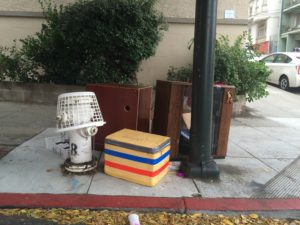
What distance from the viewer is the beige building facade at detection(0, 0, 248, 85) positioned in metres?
9.96

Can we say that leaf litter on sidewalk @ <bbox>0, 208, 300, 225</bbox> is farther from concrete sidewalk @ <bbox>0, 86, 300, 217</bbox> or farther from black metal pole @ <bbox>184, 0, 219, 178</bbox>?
black metal pole @ <bbox>184, 0, 219, 178</bbox>

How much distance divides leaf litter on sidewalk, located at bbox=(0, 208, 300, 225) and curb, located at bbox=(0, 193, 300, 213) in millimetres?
72

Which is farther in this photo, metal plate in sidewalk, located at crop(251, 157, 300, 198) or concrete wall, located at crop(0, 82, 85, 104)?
concrete wall, located at crop(0, 82, 85, 104)

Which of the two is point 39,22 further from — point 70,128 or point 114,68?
point 70,128

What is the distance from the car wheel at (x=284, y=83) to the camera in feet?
45.6

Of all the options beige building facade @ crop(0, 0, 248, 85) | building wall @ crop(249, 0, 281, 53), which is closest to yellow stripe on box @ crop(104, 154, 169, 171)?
beige building facade @ crop(0, 0, 248, 85)

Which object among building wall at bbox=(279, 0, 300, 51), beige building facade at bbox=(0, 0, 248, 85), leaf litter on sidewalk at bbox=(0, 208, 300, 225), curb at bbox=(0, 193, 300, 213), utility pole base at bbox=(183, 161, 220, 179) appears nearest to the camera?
leaf litter on sidewalk at bbox=(0, 208, 300, 225)

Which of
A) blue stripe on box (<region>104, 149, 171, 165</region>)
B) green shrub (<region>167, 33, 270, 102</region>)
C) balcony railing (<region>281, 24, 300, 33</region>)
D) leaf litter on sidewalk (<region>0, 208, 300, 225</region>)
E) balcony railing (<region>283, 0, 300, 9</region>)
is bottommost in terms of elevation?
leaf litter on sidewalk (<region>0, 208, 300, 225</region>)

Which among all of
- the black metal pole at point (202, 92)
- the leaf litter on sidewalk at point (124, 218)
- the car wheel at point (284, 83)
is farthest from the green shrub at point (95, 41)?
the car wheel at point (284, 83)

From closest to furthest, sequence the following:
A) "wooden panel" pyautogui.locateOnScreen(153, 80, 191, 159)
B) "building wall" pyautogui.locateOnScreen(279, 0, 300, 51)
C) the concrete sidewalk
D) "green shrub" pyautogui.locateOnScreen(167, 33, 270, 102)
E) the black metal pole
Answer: the concrete sidewalk
the black metal pole
"wooden panel" pyautogui.locateOnScreen(153, 80, 191, 159)
"green shrub" pyautogui.locateOnScreen(167, 33, 270, 102)
"building wall" pyautogui.locateOnScreen(279, 0, 300, 51)

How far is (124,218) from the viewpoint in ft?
11.0

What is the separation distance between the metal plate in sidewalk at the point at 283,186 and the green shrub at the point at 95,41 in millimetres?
4700

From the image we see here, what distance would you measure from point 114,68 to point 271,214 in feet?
19.6

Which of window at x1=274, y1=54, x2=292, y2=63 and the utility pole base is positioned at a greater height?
window at x1=274, y1=54, x2=292, y2=63
